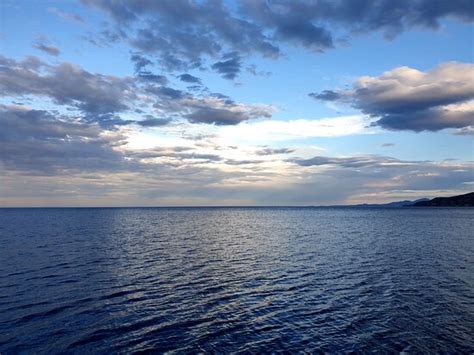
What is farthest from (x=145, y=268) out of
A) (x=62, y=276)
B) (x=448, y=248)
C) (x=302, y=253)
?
(x=448, y=248)

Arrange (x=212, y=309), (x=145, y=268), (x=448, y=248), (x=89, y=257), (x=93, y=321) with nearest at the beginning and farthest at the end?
(x=93, y=321), (x=212, y=309), (x=145, y=268), (x=89, y=257), (x=448, y=248)

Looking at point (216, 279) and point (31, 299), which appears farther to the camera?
point (216, 279)

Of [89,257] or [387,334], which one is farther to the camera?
[89,257]

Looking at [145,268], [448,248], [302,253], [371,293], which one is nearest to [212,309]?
[371,293]

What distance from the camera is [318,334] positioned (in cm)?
2355

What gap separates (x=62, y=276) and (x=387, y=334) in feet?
115

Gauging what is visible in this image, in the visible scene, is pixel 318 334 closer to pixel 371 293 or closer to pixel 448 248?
pixel 371 293

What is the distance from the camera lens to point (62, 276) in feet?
135

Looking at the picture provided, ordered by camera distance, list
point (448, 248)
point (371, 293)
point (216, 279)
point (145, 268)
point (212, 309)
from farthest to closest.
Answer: point (448, 248) < point (145, 268) < point (216, 279) < point (371, 293) < point (212, 309)

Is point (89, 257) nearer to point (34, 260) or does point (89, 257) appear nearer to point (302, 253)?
point (34, 260)

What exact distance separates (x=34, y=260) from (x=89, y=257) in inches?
292

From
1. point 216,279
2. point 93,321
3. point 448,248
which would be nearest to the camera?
point 93,321

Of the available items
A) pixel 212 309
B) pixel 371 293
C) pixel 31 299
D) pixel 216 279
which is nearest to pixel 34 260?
pixel 31 299

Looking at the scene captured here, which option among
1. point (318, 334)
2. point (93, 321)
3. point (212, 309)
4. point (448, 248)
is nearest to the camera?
point (318, 334)
